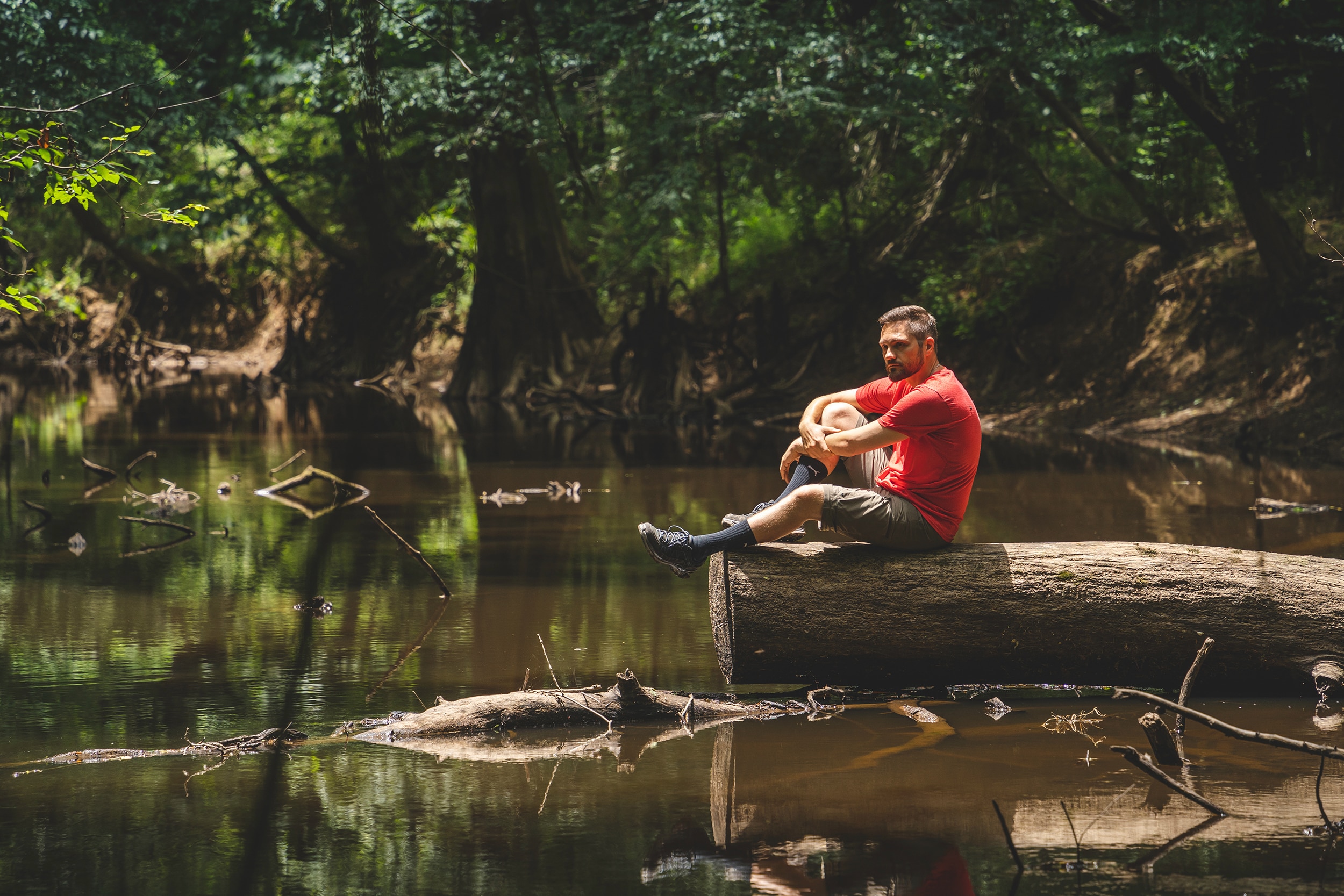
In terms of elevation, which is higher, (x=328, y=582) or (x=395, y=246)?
(x=395, y=246)

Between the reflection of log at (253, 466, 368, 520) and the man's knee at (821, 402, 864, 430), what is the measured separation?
21.0ft

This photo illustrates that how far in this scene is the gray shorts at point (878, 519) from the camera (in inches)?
265

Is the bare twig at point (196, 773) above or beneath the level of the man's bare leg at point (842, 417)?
beneath

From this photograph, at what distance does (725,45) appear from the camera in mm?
21000

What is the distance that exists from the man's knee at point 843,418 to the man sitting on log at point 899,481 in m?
0.06

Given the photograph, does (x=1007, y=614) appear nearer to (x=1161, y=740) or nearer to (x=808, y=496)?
(x=808, y=496)

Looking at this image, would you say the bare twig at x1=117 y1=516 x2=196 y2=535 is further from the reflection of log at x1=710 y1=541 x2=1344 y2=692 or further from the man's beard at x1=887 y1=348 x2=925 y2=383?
the man's beard at x1=887 y1=348 x2=925 y2=383

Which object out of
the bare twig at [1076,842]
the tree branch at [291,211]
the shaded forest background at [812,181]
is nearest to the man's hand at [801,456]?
the bare twig at [1076,842]

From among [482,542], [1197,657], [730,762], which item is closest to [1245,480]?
[482,542]

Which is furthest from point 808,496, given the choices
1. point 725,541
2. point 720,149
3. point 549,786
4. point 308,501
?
point 720,149

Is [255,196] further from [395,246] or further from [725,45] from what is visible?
[725,45]

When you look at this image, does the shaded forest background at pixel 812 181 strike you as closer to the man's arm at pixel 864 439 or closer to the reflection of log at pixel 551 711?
the man's arm at pixel 864 439

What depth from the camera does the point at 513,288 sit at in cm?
3000

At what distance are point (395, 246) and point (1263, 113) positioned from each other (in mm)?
23600
